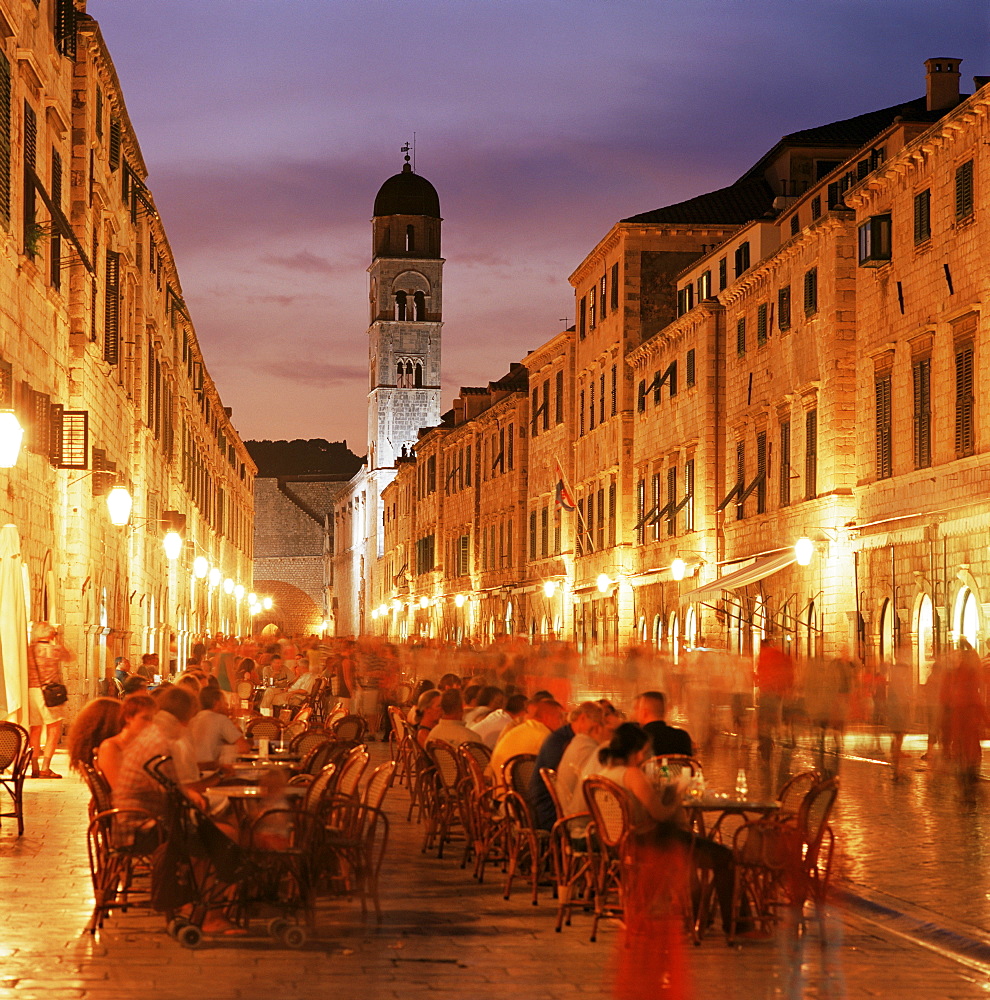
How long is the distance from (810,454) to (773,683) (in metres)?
10.5

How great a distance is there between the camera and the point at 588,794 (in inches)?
395

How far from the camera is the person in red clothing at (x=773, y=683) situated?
2469 centimetres

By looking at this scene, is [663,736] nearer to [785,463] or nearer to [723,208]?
[785,463]

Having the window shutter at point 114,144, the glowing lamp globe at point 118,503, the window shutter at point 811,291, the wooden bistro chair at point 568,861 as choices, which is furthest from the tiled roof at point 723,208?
the wooden bistro chair at point 568,861

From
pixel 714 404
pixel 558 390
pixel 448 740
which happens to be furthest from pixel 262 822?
pixel 558 390

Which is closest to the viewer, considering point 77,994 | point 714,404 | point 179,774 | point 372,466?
point 77,994

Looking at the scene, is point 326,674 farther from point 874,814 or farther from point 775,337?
point 874,814

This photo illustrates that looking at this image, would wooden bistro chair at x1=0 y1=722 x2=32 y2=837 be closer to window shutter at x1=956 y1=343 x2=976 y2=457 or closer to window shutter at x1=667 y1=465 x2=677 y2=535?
window shutter at x1=956 y1=343 x2=976 y2=457

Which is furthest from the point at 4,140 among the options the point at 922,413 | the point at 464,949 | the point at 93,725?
the point at 922,413

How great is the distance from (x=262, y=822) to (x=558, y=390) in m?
51.7

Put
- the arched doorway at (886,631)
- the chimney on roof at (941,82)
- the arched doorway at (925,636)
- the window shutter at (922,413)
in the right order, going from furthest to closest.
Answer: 1. the chimney on roof at (941,82)
2. the arched doorway at (886,631)
3. the window shutter at (922,413)
4. the arched doorway at (925,636)

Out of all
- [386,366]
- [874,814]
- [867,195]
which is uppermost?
[386,366]

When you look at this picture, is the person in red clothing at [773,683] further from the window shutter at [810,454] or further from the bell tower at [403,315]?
the bell tower at [403,315]

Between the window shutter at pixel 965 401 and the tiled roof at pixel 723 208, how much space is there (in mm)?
24255
